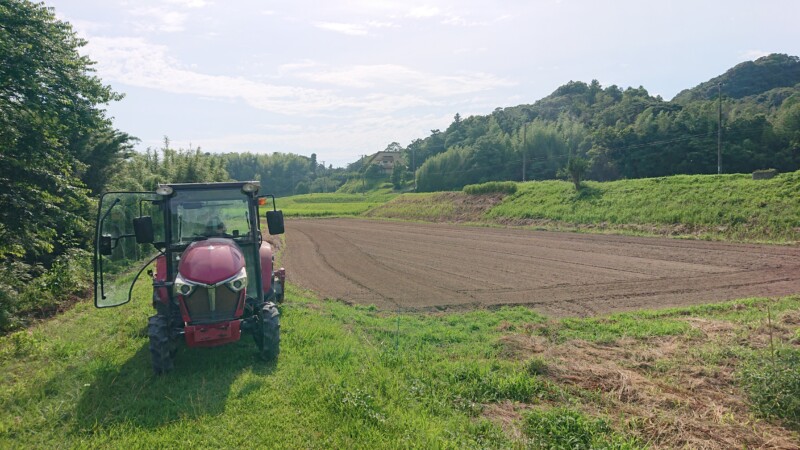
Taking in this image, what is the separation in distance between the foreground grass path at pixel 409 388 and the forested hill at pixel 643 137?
25.8m

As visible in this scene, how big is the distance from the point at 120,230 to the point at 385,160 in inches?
3948

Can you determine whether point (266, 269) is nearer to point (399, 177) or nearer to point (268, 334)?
point (268, 334)

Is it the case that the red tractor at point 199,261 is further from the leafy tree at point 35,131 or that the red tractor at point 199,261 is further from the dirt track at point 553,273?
the dirt track at point 553,273

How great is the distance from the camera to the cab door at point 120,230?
603 centimetres

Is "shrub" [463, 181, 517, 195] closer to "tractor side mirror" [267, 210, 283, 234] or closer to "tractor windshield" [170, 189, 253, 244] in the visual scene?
"tractor side mirror" [267, 210, 283, 234]

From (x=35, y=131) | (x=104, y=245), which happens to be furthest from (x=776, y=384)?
(x=35, y=131)

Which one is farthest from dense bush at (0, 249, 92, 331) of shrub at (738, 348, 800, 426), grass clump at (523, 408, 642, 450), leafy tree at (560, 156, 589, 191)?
leafy tree at (560, 156, 589, 191)

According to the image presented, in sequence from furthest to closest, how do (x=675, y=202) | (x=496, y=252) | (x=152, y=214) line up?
(x=675, y=202), (x=496, y=252), (x=152, y=214)

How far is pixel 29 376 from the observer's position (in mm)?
6000

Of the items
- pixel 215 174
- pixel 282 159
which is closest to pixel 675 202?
pixel 215 174

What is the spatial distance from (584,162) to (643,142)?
18.0 meters

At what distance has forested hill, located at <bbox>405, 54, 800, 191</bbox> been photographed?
37.2 m

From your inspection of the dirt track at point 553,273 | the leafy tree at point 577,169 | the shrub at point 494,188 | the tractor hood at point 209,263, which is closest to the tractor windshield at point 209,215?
the tractor hood at point 209,263

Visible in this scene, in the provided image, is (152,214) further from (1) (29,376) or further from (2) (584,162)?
(2) (584,162)
